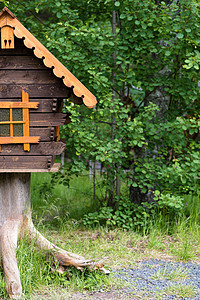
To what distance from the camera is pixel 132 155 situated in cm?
592

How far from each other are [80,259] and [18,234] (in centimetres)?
74

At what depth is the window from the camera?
11.4 ft

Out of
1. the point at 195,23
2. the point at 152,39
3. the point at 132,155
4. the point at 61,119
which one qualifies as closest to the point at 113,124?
the point at 132,155

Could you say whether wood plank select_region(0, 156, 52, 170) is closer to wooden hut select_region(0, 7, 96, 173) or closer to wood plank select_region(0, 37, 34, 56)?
wooden hut select_region(0, 7, 96, 173)

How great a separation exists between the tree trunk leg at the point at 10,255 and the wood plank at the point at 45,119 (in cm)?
119

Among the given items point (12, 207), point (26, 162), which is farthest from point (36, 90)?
point (12, 207)

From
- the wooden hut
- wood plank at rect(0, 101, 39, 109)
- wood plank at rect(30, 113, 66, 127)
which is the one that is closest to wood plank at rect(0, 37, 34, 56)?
the wooden hut

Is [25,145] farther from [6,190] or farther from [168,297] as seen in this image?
[168,297]

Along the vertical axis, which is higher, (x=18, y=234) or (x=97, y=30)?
(x=97, y=30)

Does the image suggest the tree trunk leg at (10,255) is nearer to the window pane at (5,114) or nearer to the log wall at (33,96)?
the log wall at (33,96)

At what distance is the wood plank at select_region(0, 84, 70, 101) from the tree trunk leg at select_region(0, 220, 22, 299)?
1410 mm

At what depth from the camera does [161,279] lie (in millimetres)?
4055

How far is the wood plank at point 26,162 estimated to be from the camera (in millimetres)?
3504

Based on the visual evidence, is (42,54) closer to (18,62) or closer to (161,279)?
(18,62)
